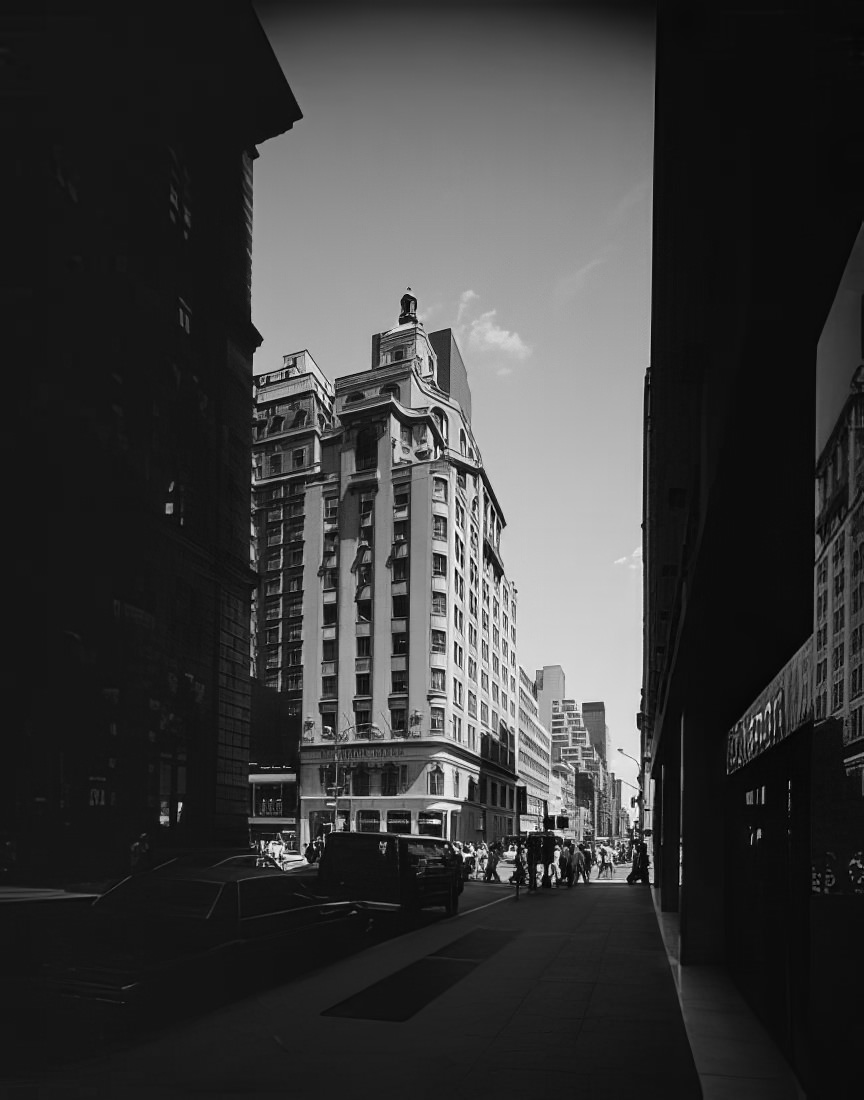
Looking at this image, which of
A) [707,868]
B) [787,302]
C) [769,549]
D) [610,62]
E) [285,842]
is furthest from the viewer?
[285,842]

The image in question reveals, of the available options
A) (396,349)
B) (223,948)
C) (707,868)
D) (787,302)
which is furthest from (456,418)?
(787,302)

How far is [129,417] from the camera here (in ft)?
43.3

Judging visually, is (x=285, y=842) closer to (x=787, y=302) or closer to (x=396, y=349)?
(x=396, y=349)

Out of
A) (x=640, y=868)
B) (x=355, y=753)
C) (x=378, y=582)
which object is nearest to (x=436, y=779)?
(x=640, y=868)

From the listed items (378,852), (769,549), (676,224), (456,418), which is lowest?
(378,852)

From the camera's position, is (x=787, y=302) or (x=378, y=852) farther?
(x=378, y=852)

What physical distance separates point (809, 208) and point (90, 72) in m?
11.0

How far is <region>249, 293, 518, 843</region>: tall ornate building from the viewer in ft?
67.3

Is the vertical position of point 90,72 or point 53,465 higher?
point 90,72

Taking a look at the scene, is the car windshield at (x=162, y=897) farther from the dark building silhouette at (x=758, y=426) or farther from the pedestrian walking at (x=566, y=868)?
the pedestrian walking at (x=566, y=868)

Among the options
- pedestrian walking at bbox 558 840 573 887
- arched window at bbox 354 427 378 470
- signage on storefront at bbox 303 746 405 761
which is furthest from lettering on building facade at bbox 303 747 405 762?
pedestrian walking at bbox 558 840 573 887

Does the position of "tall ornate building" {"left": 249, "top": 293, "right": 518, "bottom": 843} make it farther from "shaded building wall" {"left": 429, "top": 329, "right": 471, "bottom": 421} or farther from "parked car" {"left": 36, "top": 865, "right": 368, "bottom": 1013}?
"parked car" {"left": 36, "top": 865, "right": 368, "bottom": 1013}

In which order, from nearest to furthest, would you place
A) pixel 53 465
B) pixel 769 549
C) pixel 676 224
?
1. pixel 769 549
2. pixel 676 224
3. pixel 53 465

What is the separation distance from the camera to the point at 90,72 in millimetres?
12781
